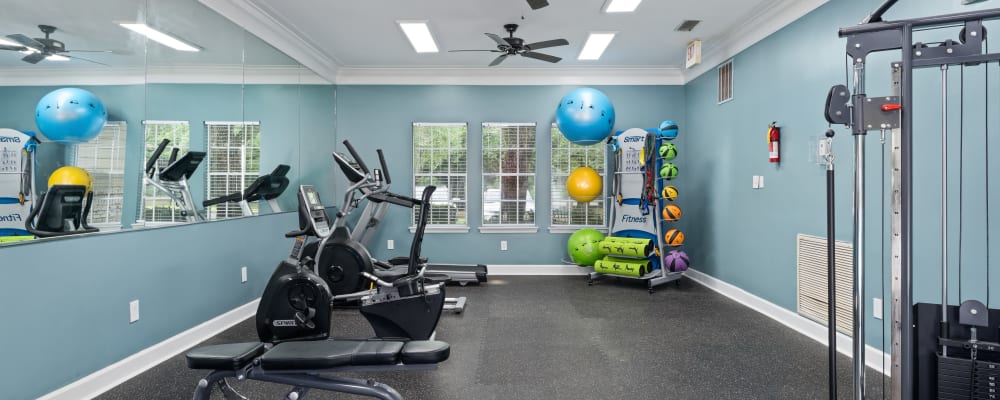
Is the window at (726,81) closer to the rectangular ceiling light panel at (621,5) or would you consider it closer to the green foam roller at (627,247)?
the rectangular ceiling light panel at (621,5)

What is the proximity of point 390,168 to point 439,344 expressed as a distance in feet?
14.5

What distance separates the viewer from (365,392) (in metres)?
1.90

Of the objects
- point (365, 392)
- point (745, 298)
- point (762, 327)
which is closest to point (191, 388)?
point (365, 392)

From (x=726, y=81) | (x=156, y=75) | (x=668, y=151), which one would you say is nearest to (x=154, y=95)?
(x=156, y=75)

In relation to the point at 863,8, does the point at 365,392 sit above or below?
below

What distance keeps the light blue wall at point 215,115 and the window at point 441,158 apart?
44.6 inches

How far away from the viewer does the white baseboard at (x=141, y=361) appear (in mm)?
2461

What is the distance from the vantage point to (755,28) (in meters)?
4.31

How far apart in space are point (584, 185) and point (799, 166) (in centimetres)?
235

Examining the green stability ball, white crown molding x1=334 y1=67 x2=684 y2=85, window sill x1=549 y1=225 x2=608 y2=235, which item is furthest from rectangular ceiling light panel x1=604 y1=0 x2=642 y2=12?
window sill x1=549 y1=225 x2=608 y2=235

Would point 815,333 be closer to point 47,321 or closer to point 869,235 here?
point 869,235

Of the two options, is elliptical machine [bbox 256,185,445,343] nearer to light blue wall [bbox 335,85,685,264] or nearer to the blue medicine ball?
light blue wall [bbox 335,85,685,264]

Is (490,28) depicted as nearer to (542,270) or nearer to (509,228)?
(509,228)

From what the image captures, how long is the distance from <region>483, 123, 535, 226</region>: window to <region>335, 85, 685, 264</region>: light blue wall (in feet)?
0.31
